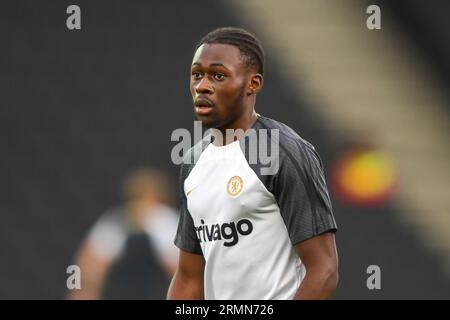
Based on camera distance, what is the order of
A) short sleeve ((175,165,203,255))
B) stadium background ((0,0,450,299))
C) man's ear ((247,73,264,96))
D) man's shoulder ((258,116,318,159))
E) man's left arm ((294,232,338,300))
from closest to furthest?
man's left arm ((294,232,338,300))
man's shoulder ((258,116,318,159))
man's ear ((247,73,264,96))
short sleeve ((175,165,203,255))
stadium background ((0,0,450,299))

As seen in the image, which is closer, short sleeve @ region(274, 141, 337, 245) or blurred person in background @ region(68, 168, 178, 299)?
short sleeve @ region(274, 141, 337, 245)

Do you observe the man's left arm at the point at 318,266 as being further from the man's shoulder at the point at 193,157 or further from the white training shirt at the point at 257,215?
the man's shoulder at the point at 193,157

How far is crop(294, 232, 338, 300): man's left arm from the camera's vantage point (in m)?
3.65

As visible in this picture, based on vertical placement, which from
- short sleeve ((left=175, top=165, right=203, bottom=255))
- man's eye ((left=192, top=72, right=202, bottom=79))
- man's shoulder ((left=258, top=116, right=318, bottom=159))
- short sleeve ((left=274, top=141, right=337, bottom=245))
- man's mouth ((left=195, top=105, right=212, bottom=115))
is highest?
man's eye ((left=192, top=72, right=202, bottom=79))

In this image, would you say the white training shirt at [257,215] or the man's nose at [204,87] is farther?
the man's nose at [204,87]

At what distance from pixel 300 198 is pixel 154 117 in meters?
4.01

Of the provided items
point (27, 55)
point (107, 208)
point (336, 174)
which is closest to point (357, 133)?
Result: point (336, 174)

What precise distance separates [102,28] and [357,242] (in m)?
2.49

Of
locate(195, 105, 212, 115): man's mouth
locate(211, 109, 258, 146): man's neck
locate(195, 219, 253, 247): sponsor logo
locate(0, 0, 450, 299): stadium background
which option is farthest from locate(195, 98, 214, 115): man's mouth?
locate(0, 0, 450, 299): stadium background

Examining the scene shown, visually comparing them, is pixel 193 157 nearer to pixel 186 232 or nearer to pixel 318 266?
pixel 186 232

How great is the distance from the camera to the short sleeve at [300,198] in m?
3.70

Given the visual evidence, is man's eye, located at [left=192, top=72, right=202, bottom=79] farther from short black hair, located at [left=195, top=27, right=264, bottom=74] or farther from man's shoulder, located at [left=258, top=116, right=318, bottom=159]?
man's shoulder, located at [left=258, top=116, right=318, bottom=159]

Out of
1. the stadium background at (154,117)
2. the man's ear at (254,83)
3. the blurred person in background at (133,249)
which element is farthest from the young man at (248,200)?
the stadium background at (154,117)

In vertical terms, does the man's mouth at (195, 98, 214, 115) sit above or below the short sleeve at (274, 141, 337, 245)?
above
